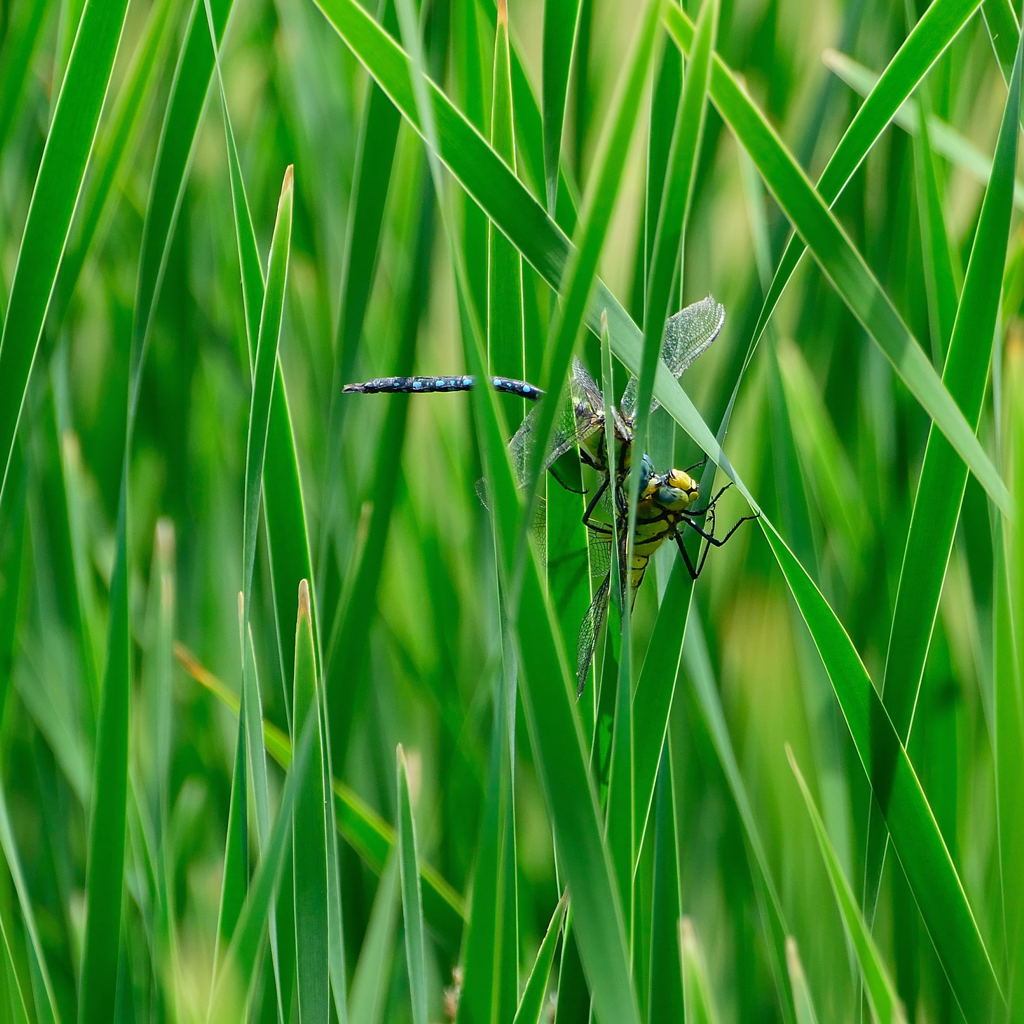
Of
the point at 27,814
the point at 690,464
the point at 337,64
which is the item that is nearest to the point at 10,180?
the point at 337,64

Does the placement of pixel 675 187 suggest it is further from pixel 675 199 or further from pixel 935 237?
pixel 935 237

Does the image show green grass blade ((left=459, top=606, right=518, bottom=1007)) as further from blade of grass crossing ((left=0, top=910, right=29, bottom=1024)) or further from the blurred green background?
blade of grass crossing ((left=0, top=910, right=29, bottom=1024))

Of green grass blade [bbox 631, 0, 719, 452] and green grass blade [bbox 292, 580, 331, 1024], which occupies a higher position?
green grass blade [bbox 631, 0, 719, 452]

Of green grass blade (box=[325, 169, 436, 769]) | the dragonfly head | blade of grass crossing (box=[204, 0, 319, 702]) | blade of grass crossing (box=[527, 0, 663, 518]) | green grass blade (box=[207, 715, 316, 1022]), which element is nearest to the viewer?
blade of grass crossing (box=[527, 0, 663, 518])

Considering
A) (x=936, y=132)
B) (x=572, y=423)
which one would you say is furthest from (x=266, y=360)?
(x=936, y=132)

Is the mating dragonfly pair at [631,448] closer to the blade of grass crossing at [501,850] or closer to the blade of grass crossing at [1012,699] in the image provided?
the blade of grass crossing at [501,850]

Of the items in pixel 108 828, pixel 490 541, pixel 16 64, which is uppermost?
pixel 16 64

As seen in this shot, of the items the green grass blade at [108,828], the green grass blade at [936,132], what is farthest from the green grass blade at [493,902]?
the green grass blade at [936,132]

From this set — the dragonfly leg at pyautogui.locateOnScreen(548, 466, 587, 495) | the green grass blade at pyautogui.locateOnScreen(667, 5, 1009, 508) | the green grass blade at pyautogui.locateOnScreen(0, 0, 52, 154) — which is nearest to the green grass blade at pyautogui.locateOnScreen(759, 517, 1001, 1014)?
the green grass blade at pyautogui.locateOnScreen(667, 5, 1009, 508)
